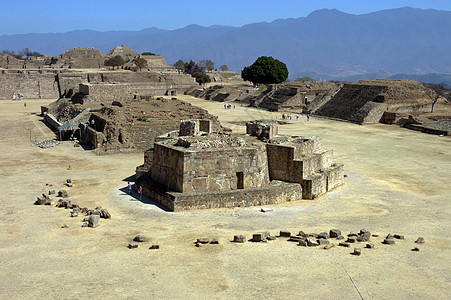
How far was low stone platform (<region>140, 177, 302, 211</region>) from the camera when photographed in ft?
51.5

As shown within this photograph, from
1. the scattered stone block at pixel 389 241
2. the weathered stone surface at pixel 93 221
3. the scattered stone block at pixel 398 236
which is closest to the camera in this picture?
the scattered stone block at pixel 389 241

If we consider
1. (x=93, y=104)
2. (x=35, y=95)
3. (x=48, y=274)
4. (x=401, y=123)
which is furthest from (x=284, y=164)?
(x=35, y=95)

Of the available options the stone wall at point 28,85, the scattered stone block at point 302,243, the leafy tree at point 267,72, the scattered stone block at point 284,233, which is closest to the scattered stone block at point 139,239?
the scattered stone block at point 284,233

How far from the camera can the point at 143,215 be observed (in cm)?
1520

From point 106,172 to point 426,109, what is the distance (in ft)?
122

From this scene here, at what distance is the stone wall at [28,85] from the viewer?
57228mm

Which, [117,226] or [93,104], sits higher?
[93,104]

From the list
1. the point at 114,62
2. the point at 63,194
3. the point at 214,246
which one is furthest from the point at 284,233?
the point at 114,62

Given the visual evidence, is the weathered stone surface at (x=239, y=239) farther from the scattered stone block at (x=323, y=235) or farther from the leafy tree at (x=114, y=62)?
the leafy tree at (x=114, y=62)

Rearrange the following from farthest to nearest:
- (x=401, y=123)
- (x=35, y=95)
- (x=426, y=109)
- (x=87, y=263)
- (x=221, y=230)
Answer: (x=35, y=95), (x=426, y=109), (x=401, y=123), (x=221, y=230), (x=87, y=263)

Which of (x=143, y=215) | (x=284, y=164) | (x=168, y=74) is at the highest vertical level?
(x=168, y=74)

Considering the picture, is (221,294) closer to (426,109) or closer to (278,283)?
(278,283)

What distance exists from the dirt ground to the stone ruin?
539 mm

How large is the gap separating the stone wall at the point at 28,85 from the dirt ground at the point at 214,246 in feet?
121
